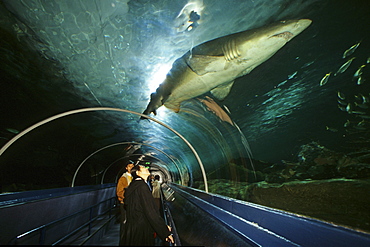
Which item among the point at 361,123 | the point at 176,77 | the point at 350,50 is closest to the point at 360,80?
the point at 350,50

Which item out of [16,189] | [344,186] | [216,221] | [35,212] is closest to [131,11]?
[216,221]

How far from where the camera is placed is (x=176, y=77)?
17.9 feet

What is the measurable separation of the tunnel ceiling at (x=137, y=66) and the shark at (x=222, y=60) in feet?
0.64

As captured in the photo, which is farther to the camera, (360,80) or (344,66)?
(360,80)

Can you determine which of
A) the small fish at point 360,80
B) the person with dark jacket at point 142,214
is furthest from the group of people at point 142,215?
the small fish at point 360,80

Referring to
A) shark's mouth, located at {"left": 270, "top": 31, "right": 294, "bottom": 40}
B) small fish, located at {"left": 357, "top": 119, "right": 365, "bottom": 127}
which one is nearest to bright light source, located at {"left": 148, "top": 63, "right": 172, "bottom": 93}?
shark's mouth, located at {"left": 270, "top": 31, "right": 294, "bottom": 40}

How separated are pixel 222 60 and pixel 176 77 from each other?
159 cm

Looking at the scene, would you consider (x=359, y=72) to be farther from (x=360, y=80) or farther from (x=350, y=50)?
(x=350, y=50)

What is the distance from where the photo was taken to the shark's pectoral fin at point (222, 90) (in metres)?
5.52

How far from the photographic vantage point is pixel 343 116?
1158 centimetres

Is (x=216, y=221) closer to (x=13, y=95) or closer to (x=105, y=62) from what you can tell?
(x=105, y=62)

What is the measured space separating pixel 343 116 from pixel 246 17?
476 inches

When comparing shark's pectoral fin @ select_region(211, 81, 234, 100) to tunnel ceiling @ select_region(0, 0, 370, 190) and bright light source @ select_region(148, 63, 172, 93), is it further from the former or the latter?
bright light source @ select_region(148, 63, 172, 93)

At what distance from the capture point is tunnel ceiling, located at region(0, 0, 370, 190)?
3.64 metres
